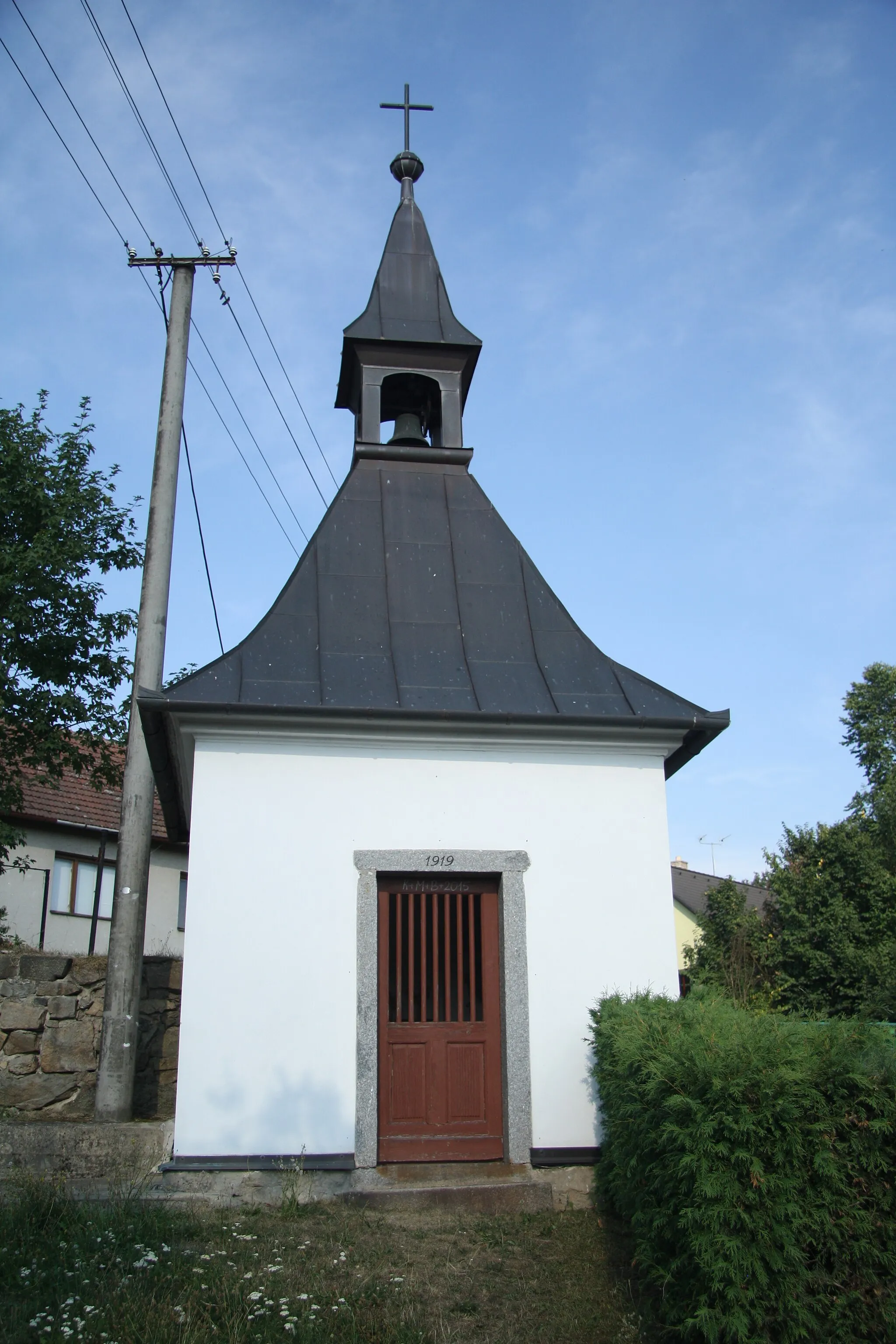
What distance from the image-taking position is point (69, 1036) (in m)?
9.94

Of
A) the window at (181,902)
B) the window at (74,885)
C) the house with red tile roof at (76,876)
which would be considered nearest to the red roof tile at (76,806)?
the house with red tile roof at (76,876)

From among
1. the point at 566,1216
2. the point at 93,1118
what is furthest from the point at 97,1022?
the point at 566,1216

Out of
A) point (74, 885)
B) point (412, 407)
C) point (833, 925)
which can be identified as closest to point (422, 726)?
point (412, 407)

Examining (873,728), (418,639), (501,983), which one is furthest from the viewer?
(873,728)

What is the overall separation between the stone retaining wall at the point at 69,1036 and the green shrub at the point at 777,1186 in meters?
5.84

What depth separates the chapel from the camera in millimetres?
7910

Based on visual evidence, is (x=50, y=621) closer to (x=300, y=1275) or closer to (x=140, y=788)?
(x=140, y=788)

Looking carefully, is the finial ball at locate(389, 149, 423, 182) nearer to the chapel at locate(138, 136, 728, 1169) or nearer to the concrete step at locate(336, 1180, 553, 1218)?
the chapel at locate(138, 136, 728, 1169)

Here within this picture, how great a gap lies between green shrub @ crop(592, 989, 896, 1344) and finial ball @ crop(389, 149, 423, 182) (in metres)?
11.6

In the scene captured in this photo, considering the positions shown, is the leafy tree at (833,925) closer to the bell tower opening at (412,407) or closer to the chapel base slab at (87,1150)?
the bell tower opening at (412,407)

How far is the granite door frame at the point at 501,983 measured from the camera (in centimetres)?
792

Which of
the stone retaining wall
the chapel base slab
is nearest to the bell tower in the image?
the stone retaining wall

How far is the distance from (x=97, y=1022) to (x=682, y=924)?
3080 centimetres

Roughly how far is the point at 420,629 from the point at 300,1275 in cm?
520
